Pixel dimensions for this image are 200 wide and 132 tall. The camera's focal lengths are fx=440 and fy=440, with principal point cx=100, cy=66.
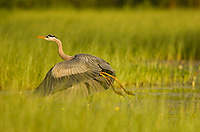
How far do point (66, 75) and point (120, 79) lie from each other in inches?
98.1

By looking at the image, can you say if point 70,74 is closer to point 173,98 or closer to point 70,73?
point 70,73

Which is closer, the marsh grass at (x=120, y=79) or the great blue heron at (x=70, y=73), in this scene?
the marsh grass at (x=120, y=79)

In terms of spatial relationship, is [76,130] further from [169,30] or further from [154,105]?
[169,30]

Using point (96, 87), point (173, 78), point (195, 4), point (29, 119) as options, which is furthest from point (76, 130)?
point (195, 4)

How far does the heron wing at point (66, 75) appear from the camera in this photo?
19.7 feet

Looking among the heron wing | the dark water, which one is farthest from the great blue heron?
the dark water

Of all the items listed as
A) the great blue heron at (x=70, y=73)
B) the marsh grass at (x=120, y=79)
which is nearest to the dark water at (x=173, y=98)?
the marsh grass at (x=120, y=79)

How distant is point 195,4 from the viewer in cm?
3616

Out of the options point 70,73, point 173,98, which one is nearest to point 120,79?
point 173,98

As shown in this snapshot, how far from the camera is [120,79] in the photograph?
8430 millimetres

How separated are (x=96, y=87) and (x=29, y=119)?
8.06 feet

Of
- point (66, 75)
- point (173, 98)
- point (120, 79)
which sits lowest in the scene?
point (173, 98)

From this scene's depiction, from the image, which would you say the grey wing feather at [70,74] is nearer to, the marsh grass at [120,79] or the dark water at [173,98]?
the marsh grass at [120,79]

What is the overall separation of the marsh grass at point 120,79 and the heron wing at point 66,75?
0.58ft
